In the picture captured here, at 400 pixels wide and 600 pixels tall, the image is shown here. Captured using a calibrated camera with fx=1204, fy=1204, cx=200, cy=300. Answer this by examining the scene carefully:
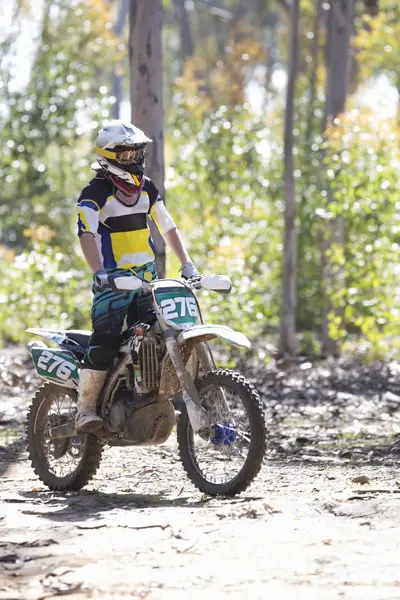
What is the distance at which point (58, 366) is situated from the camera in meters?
7.52

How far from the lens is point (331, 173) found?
47.2 ft

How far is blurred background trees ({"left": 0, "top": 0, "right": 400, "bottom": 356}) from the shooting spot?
14.6 meters

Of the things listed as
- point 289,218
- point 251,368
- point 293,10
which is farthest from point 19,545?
point 293,10

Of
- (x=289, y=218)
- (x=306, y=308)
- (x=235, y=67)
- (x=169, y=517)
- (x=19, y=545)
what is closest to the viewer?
(x=19, y=545)

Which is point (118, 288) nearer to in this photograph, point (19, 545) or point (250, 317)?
point (19, 545)

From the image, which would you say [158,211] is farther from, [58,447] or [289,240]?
[289,240]

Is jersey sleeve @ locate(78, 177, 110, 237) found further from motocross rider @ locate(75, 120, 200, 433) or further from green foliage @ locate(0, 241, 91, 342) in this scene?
green foliage @ locate(0, 241, 91, 342)

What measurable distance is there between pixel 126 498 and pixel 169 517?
35.4 inches

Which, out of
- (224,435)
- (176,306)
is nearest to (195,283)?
(176,306)

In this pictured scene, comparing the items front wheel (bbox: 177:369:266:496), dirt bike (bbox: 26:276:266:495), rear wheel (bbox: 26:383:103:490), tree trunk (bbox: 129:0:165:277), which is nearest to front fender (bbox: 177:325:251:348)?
dirt bike (bbox: 26:276:266:495)

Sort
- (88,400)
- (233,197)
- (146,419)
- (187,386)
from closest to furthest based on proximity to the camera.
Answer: (187,386) < (146,419) < (88,400) < (233,197)

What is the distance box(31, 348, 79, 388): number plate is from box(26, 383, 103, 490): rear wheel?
13 cm

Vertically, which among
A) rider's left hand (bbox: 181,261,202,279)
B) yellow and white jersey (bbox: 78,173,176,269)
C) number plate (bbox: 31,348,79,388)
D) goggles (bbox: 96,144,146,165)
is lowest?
number plate (bbox: 31,348,79,388)

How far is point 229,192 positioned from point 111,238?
10884mm
